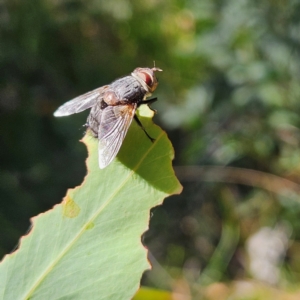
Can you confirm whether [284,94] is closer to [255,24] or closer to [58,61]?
[255,24]

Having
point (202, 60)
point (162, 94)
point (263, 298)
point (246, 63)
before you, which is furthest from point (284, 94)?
point (263, 298)

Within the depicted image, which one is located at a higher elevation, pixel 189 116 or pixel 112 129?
pixel 112 129

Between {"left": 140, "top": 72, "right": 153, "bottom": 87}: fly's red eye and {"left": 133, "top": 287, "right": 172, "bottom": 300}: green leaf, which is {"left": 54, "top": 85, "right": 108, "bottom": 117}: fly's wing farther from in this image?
{"left": 133, "top": 287, "right": 172, "bottom": 300}: green leaf

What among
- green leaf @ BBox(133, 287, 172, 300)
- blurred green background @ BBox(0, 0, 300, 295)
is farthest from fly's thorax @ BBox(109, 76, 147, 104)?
blurred green background @ BBox(0, 0, 300, 295)

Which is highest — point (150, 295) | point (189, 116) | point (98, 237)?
point (98, 237)

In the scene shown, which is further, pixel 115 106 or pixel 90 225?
pixel 115 106

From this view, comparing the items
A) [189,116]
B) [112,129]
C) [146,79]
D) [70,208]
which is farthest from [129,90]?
[189,116]

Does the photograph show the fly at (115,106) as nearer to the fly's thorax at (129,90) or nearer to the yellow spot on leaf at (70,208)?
the fly's thorax at (129,90)

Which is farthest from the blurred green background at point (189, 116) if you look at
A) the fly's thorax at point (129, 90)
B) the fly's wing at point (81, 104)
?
the fly's thorax at point (129, 90)

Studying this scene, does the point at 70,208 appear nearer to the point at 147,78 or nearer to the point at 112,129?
the point at 112,129
